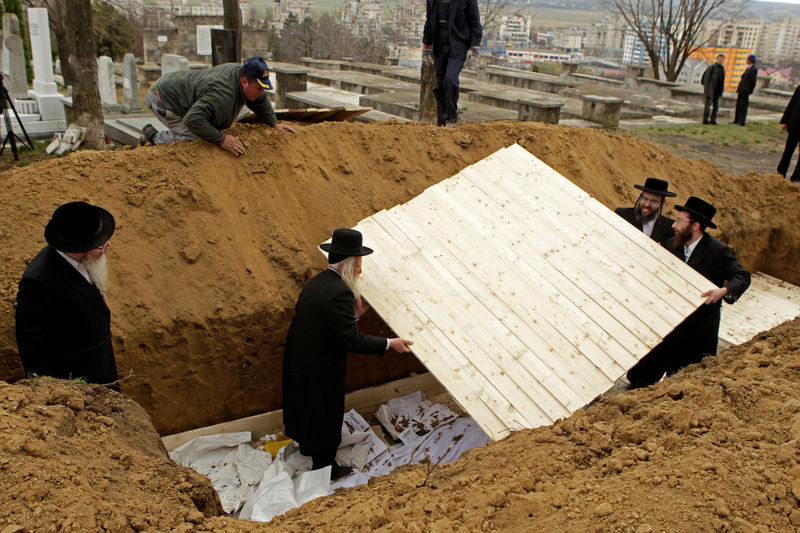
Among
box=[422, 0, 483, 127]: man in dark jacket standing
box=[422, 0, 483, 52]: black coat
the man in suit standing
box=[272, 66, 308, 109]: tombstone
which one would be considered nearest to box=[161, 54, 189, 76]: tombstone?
box=[272, 66, 308, 109]: tombstone

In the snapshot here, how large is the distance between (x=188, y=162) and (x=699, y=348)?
5.10 meters

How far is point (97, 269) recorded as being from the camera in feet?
12.6

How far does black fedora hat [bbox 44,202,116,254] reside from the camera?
365 cm

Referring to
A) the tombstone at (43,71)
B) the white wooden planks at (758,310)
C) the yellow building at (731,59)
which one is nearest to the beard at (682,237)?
the white wooden planks at (758,310)

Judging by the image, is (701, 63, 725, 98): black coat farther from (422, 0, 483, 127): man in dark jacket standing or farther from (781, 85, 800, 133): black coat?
(422, 0, 483, 127): man in dark jacket standing

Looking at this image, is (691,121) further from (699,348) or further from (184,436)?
(184,436)

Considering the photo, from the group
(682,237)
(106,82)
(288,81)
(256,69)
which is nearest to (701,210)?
(682,237)

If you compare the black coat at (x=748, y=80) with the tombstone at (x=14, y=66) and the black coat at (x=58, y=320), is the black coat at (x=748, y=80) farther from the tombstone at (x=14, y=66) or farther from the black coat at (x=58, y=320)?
the tombstone at (x=14, y=66)

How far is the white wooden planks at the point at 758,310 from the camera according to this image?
7094mm

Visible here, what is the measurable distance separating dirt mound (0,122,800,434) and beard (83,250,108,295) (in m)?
1.14

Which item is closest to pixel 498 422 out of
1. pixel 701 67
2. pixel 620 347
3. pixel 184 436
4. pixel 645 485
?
pixel 620 347

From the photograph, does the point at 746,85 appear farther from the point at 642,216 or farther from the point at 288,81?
the point at 642,216

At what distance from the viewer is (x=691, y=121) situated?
1830cm

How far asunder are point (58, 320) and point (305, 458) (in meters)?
2.24
